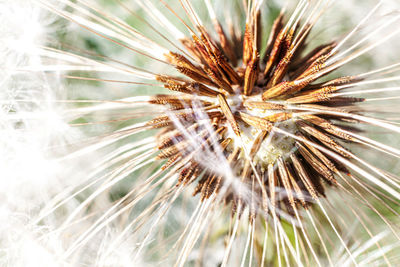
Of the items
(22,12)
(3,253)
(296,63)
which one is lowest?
(3,253)

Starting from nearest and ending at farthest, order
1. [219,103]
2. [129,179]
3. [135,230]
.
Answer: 1. [219,103]
2. [135,230]
3. [129,179]

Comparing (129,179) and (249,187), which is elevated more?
(249,187)

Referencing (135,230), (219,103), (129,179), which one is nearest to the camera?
(219,103)

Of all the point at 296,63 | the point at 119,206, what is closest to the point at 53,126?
the point at 119,206

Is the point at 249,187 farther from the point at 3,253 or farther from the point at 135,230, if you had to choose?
the point at 3,253
